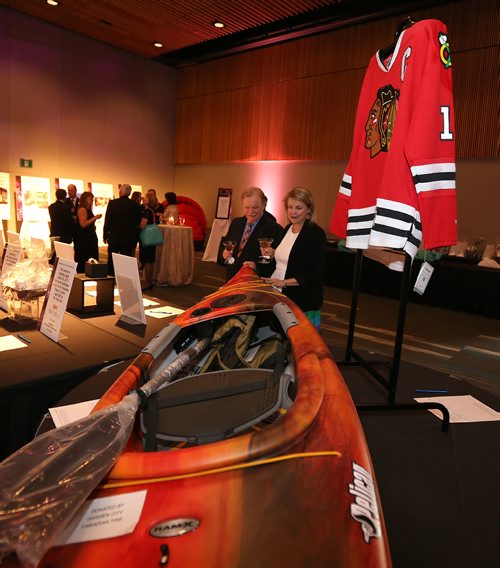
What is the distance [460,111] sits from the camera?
715cm

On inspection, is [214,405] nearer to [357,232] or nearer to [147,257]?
[357,232]

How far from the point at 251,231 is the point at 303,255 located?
624mm

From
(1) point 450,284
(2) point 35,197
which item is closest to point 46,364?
(1) point 450,284

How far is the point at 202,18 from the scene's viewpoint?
332 inches

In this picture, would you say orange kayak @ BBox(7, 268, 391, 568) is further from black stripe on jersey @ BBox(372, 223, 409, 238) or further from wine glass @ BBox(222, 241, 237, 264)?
wine glass @ BBox(222, 241, 237, 264)

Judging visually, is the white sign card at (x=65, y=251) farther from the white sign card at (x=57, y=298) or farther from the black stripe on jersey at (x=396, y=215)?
the black stripe on jersey at (x=396, y=215)

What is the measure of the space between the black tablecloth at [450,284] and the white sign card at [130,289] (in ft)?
15.9

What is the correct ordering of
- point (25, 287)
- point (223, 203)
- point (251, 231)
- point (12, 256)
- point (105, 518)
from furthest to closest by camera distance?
point (223, 203) < point (251, 231) < point (12, 256) < point (25, 287) < point (105, 518)

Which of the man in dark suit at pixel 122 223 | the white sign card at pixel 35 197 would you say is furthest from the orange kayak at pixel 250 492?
the white sign card at pixel 35 197

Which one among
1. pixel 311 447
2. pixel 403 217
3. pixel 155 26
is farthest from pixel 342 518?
pixel 155 26

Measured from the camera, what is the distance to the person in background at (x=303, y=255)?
262 centimetres

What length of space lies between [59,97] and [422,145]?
10.5 m

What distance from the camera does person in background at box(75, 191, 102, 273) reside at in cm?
617

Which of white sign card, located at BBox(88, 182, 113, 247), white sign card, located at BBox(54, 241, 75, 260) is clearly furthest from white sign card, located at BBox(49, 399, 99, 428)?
white sign card, located at BBox(88, 182, 113, 247)
